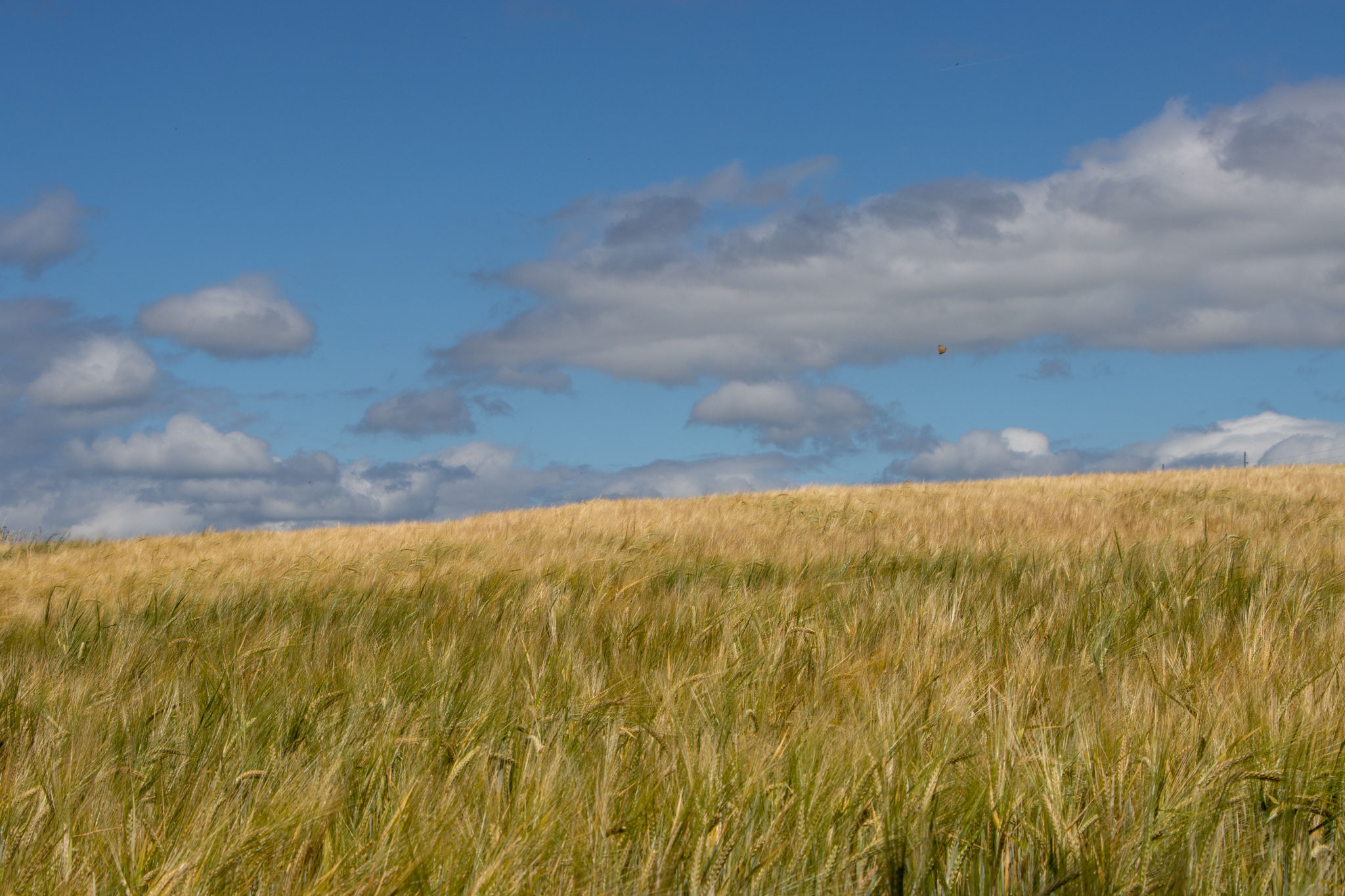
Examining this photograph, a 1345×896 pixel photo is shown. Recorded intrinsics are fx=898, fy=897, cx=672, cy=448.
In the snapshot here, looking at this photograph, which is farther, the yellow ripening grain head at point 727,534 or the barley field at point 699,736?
the yellow ripening grain head at point 727,534

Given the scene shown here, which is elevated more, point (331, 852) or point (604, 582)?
point (604, 582)

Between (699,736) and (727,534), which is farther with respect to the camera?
(727,534)

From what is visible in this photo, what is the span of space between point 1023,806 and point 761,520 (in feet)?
25.9

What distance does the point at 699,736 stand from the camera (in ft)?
6.84

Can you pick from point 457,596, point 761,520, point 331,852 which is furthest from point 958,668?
point 761,520

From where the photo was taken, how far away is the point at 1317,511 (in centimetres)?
916

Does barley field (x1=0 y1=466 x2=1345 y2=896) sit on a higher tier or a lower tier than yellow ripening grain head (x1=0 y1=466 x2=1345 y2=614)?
lower

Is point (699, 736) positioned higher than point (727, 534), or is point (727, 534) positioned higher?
point (727, 534)

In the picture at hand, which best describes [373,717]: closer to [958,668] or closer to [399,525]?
[958,668]

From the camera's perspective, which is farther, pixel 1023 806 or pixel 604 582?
pixel 604 582

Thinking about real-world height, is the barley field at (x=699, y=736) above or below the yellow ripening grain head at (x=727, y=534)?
below

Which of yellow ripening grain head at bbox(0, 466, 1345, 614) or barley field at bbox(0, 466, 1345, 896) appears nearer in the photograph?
barley field at bbox(0, 466, 1345, 896)

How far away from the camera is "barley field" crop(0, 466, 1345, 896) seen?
1496 millimetres

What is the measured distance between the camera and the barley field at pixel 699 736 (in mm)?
1496
